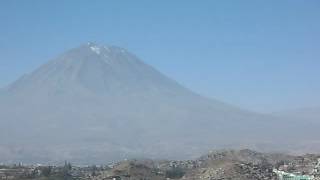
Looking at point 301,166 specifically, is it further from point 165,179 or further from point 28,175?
point 28,175

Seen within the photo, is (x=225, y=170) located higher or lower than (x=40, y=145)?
lower

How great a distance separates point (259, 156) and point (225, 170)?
31.0 metres

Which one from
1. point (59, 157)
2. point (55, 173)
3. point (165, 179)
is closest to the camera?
point (165, 179)

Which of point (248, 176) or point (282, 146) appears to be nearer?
point (248, 176)

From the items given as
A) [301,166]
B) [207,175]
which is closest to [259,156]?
[301,166]

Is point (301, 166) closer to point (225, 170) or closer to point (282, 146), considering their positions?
point (225, 170)

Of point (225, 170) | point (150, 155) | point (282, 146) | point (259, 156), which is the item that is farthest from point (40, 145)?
point (225, 170)

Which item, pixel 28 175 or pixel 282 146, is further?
pixel 282 146

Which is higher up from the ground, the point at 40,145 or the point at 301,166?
the point at 40,145

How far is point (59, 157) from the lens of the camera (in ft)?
582

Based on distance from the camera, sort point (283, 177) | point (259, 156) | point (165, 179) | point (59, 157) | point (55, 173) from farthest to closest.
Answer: point (59, 157), point (259, 156), point (55, 173), point (165, 179), point (283, 177)

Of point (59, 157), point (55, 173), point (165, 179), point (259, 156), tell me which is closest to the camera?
point (165, 179)

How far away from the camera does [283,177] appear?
6500 centimetres

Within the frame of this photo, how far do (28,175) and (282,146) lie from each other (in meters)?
127
